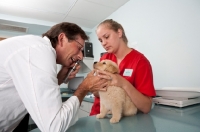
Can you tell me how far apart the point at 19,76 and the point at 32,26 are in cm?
288

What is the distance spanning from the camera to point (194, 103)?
1.16 meters

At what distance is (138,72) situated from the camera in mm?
880

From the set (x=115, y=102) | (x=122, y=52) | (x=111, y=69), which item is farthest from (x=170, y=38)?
(x=115, y=102)

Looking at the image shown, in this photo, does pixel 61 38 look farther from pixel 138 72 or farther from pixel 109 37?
pixel 138 72

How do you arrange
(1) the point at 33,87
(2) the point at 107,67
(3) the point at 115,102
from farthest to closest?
(2) the point at 107,67
(3) the point at 115,102
(1) the point at 33,87

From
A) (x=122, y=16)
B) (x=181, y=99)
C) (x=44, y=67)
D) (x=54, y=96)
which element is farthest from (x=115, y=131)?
(x=122, y=16)

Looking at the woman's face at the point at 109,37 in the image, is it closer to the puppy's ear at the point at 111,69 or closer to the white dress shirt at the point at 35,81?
the puppy's ear at the point at 111,69

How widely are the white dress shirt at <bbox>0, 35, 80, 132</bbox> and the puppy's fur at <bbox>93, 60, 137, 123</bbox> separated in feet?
0.71

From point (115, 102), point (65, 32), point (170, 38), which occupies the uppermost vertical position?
point (170, 38)

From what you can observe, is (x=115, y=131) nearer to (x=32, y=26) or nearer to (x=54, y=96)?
(x=54, y=96)

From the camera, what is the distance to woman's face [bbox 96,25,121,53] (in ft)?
3.39

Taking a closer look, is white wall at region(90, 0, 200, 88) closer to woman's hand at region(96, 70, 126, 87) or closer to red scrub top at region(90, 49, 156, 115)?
red scrub top at region(90, 49, 156, 115)

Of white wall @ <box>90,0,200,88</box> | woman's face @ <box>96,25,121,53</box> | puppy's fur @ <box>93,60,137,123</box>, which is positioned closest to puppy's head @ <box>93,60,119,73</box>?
puppy's fur @ <box>93,60,137,123</box>

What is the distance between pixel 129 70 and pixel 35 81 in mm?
624
